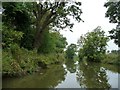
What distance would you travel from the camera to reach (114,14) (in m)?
27.1

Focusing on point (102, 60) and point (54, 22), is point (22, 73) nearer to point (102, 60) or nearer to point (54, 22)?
point (54, 22)

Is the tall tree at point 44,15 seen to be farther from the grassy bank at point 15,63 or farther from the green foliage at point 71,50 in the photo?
the green foliage at point 71,50

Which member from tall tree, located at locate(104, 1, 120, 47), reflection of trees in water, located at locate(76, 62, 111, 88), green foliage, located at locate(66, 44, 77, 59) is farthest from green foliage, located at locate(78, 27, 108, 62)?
green foliage, located at locate(66, 44, 77, 59)

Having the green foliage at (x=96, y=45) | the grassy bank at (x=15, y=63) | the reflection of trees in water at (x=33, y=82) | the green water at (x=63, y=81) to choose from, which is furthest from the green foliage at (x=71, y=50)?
the reflection of trees in water at (x=33, y=82)

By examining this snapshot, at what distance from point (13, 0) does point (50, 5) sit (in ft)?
27.4

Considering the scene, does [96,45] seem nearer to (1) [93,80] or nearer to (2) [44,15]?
(2) [44,15]

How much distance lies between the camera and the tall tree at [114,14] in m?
26.6

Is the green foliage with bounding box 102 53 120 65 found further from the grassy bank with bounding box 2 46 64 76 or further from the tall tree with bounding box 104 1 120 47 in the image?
the grassy bank with bounding box 2 46 64 76

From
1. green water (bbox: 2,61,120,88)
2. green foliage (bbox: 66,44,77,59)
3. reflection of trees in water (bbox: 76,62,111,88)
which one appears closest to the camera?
green water (bbox: 2,61,120,88)

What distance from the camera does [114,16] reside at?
2703 centimetres

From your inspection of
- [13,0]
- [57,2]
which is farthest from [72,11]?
[13,0]

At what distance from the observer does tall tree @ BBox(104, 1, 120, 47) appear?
2656 cm

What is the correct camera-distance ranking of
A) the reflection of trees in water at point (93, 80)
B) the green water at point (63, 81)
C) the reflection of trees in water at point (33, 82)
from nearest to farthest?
the reflection of trees in water at point (33, 82), the green water at point (63, 81), the reflection of trees in water at point (93, 80)

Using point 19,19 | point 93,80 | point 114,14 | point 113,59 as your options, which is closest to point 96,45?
point 113,59
